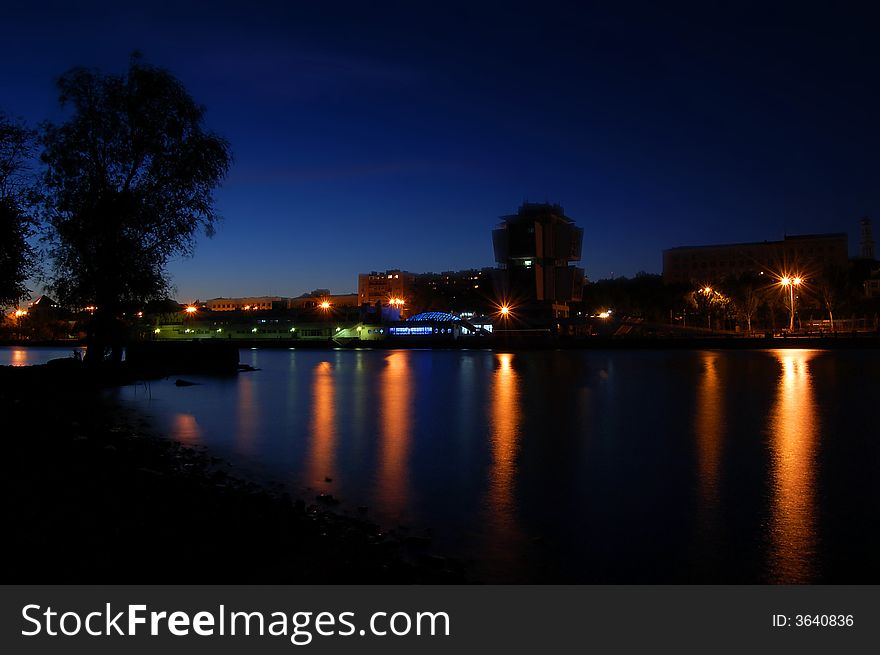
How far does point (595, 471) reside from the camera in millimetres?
12422

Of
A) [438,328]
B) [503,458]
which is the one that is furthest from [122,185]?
[438,328]

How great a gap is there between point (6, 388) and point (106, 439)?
1055cm

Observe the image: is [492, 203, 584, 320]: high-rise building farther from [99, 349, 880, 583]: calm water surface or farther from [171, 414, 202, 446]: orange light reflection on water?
[171, 414, 202, 446]: orange light reflection on water

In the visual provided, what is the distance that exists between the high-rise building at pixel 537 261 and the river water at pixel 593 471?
13279cm

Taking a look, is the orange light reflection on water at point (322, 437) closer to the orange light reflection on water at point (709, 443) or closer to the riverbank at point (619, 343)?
the orange light reflection on water at point (709, 443)

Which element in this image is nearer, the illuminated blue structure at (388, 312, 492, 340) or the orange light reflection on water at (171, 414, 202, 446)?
the orange light reflection on water at (171, 414, 202, 446)

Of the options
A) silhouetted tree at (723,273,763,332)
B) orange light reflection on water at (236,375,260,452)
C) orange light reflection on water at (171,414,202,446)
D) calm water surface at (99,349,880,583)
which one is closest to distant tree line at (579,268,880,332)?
silhouetted tree at (723,273,763,332)

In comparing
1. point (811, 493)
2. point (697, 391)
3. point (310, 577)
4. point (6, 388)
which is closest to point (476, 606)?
point (310, 577)

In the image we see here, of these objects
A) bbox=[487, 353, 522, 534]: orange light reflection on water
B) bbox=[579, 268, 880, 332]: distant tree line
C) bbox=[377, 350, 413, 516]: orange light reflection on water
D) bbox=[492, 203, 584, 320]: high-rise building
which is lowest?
bbox=[377, 350, 413, 516]: orange light reflection on water

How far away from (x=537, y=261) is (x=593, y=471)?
15343cm

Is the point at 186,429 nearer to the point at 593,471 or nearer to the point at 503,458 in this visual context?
the point at 503,458

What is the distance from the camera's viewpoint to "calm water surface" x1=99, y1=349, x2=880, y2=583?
7539mm

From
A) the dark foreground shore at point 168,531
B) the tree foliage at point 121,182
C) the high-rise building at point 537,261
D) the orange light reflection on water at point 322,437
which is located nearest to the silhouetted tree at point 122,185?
the tree foliage at point 121,182

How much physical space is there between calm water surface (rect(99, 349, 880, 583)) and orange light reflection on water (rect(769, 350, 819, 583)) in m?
0.04
